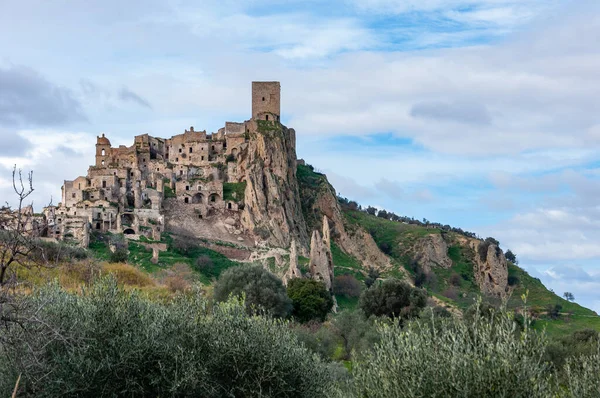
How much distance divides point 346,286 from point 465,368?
6407cm

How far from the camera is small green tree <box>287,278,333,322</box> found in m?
64.2

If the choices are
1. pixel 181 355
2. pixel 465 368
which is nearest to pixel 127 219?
Result: pixel 181 355

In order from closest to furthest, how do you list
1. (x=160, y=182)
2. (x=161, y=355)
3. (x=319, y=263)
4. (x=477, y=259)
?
1. (x=161, y=355)
2. (x=319, y=263)
3. (x=160, y=182)
4. (x=477, y=259)

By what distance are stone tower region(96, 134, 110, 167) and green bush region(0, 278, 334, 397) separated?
78.6 m

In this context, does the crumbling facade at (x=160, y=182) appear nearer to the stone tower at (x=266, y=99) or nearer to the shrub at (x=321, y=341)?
the stone tower at (x=266, y=99)

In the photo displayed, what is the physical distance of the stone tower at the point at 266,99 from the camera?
10762 cm

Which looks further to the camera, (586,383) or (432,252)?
(432,252)

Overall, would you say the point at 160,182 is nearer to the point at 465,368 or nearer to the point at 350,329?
the point at 350,329

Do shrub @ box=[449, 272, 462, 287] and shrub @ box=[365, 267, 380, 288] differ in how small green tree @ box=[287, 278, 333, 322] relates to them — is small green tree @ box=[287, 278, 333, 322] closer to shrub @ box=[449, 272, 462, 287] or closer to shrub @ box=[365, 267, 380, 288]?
shrub @ box=[365, 267, 380, 288]

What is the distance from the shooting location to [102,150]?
350 ft

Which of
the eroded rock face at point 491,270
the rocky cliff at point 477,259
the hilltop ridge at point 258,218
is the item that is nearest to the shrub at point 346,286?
the hilltop ridge at point 258,218

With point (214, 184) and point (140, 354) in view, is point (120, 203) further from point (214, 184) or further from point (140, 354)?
point (140, 354)

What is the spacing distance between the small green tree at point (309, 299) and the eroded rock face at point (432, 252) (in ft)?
136

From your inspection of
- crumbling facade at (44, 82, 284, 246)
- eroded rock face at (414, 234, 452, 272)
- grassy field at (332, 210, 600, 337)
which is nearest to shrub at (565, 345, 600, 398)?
grassy field at (332, 210, 600, 337)
